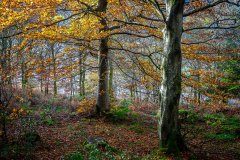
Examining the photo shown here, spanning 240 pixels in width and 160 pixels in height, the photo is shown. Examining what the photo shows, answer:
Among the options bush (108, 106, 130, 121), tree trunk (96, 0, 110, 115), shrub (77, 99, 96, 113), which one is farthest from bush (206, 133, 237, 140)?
shrub (77, 99, 96, 113)

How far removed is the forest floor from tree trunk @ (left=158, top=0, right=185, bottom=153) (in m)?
0.41

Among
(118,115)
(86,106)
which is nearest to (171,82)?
(118,115)

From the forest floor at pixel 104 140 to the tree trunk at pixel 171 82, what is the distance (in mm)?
407

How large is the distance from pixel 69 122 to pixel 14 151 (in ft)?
17.3

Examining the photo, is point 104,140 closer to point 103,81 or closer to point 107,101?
point 107,101

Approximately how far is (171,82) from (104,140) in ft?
10.7

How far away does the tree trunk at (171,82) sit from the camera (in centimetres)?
671

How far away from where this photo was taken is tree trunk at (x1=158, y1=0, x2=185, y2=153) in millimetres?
6715

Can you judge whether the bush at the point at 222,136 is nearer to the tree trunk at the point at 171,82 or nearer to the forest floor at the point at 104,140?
the forest floor at the point at 104,140

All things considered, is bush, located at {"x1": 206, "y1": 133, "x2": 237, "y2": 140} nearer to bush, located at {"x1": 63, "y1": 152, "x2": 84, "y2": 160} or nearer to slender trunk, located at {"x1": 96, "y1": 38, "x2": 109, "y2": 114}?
slender trunk, located at {"x1": 96, "y1": 38, "x2": 109, "y2": 114}

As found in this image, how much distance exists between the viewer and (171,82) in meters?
6.74

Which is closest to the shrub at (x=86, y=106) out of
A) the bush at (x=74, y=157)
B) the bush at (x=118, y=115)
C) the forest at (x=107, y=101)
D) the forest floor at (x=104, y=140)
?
the forest at (x=107, y=101)

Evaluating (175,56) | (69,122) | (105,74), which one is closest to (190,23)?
(105,74)

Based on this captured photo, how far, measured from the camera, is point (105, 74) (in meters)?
→ 12.0
